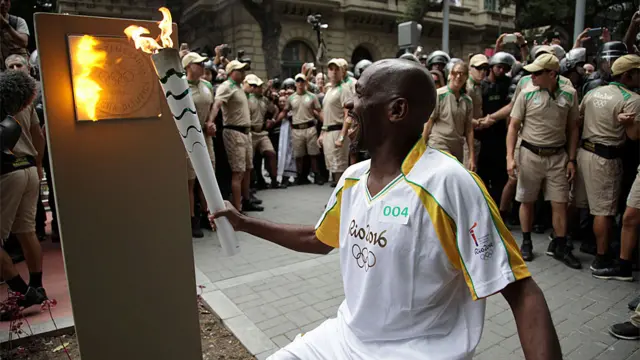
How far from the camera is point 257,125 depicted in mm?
8898

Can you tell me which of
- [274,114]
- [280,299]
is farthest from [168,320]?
[274,114]

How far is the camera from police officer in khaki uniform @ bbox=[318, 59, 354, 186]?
26.4ft

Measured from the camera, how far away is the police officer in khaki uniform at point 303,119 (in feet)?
32.6

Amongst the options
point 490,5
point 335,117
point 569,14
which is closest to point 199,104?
point 335,117

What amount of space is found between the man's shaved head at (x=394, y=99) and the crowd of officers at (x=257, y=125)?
4.02 metres

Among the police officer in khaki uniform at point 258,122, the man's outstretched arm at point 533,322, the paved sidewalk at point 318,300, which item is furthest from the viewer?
the police officer in khaki uniform at point 258,122

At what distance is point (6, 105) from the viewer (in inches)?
144

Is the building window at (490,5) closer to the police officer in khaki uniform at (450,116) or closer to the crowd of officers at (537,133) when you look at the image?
the crowd of officers at (537,133)

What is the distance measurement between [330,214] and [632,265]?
172 inches

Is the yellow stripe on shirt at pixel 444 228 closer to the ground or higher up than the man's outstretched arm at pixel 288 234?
higher up

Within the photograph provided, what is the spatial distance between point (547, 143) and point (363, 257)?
4127 mm

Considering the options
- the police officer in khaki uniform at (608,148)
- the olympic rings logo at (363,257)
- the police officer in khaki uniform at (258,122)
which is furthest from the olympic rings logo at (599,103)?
the police officer in khaki uniform at (258,122)

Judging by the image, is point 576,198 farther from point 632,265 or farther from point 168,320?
point 168,320

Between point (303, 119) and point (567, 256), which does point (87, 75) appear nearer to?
point (567, 256)
